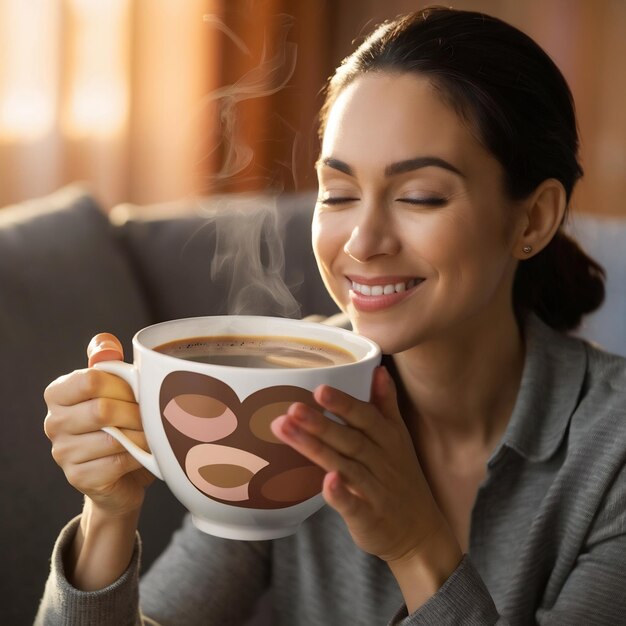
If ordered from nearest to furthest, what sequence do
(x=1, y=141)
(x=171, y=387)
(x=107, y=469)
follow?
(x=171, y=387)
(x=107, y=469)
(x=1, y=141)

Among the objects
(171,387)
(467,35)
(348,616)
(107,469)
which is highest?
(467,35)

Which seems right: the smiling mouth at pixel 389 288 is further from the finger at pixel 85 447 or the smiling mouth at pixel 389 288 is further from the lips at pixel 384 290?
the finger at pixel 85 447

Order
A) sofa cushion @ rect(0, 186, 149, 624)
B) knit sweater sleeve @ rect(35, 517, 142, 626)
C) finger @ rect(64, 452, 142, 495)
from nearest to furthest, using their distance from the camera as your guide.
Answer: finger @ rect(64, 452, 142, 495) → knit sweater sleeve @ rect(35, 517, 142, 626) → sofa cushion @ rect(0, 186, 149, 624)

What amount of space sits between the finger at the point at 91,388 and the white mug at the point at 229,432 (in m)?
0.02

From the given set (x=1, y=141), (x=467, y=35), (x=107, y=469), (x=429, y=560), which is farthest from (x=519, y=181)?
(x=1, y=141)

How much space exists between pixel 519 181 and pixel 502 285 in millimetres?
214

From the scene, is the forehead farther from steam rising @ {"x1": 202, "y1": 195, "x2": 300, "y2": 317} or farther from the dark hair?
steam rising @ {"x1": 202, "y1": 195, "x2": 300, "y2": 317}

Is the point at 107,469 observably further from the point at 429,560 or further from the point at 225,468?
the point at 429,560

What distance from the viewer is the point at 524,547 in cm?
128

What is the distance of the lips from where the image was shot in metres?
1.17

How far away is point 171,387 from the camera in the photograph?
73 cm

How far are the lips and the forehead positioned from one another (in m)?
0.15

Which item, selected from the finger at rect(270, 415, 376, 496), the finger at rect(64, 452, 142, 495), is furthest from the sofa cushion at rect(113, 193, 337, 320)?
the finger at rect(270, 415, 376, 496)

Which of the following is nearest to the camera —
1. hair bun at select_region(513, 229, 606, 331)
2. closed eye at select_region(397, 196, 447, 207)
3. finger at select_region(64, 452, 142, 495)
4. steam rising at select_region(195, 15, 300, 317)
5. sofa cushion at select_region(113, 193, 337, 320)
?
finger at select_region(64, 452, 142, 495)
